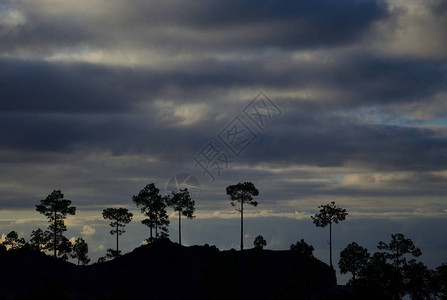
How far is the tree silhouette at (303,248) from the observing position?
129750 millimetres

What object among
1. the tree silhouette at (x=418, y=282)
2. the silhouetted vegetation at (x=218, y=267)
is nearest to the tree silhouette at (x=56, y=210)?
the silhouetted vegetation at (x=218, y=267)

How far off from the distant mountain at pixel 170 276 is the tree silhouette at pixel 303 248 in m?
1.75

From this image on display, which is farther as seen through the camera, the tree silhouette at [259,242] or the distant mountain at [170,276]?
the tree silhouette at [259,242]

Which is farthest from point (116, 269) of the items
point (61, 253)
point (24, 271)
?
point (24, 271)

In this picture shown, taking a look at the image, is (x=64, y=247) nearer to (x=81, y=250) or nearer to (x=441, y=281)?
(x=81, y=250)

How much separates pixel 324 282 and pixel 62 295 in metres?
50.5

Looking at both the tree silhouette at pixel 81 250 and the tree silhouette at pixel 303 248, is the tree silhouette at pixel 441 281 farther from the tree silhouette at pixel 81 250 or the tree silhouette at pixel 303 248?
the tree silhouette at pixel 81 250

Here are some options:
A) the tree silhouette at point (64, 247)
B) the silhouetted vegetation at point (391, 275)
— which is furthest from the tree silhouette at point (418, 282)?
the tree silhouette at point (64, 247)

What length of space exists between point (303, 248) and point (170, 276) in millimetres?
30200

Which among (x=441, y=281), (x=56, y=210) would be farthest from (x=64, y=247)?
(x=441, y=281)

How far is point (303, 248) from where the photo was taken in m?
132

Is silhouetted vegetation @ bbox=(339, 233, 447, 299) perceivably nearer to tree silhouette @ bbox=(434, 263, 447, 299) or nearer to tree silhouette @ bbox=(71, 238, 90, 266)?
tree silhouette @ bbox=(434, 263, 447, 299)

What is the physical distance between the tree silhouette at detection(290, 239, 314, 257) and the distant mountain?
1.75 metres

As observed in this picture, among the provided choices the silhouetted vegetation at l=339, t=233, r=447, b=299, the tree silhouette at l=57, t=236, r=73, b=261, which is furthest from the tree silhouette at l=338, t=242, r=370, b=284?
the tree silhouette at l=57, t=236, r=73, b=261
